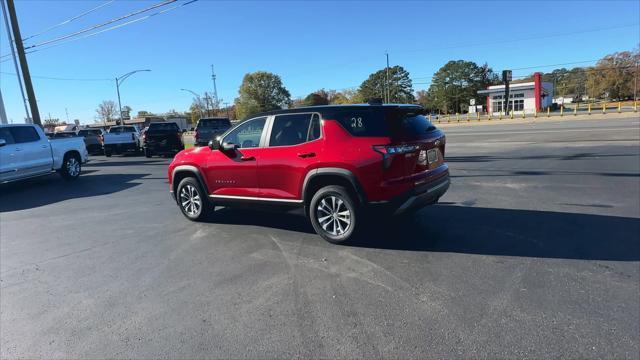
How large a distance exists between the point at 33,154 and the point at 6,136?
2.57ft

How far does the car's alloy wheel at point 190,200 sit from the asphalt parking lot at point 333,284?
22 cm

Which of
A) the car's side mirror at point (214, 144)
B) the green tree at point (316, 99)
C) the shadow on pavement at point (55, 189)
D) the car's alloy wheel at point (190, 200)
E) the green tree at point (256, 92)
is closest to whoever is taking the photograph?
the car's side mirror at point (214, 144)

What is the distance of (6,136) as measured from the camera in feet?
33.8

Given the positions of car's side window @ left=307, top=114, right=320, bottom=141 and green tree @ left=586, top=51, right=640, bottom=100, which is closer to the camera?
car's side window @ left=307, top=114, right=320, bottom=141

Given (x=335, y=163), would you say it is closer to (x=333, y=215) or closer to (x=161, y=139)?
(x=333, y=215)

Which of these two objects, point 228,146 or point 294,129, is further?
point 228,146

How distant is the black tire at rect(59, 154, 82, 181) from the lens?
1219cm

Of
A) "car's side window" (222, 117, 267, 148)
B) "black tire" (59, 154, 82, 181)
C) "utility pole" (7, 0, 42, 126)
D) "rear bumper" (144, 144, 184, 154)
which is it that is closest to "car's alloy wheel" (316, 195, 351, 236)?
"car's side window" (222, 117, 267, 148)

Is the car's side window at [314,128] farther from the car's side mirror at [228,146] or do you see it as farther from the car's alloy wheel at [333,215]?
the car's side mirror at [228,146]

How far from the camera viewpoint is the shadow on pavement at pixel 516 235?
4.69 metres

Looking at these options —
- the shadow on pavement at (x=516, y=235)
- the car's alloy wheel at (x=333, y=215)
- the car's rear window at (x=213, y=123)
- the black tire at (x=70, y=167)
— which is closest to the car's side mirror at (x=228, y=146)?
the car's alloy wheel at (x=333, y=215)

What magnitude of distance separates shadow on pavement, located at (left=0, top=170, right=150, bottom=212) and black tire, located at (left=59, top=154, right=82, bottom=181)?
20 cm

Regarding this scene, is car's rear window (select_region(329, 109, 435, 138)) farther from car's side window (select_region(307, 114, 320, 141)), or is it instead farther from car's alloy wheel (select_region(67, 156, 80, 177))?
car's alloy wheel (select_region(67, 156, 80, 177))

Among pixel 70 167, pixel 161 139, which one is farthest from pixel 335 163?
pixel 161 139
